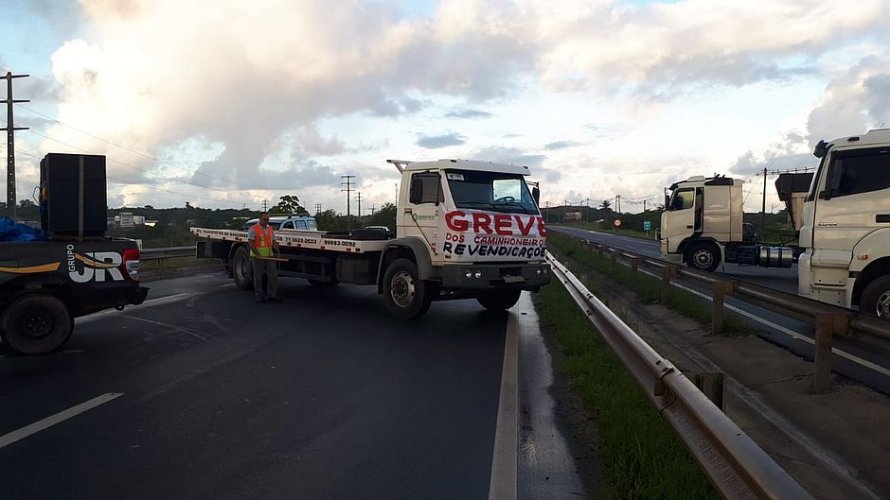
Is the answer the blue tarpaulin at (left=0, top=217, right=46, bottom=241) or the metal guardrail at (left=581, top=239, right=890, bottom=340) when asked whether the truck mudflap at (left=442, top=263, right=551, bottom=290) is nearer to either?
the metal guardrail at (left=581, top=239, right=890, bottom=340)

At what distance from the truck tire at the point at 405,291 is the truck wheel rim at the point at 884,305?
6.39 meters

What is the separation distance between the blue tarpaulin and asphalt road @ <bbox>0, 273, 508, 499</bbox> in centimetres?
150

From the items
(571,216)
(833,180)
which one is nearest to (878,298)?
(833,180)

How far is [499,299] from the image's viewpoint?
40.0 ft

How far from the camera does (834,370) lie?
7.00 metres

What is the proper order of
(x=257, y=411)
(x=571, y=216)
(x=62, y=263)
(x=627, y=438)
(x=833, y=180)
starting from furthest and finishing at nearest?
(x=571, y=216) → (x=833, y=180) → (x=62, y=263) → (x=257, y=411) → (x=627, y=438)

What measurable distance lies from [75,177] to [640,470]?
312 inches

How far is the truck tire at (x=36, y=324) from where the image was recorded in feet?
25.4

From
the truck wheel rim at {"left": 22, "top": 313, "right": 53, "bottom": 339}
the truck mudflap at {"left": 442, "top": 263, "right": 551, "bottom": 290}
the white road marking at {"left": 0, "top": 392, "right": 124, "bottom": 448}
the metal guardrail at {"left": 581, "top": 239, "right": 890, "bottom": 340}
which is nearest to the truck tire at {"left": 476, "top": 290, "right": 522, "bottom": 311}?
the truck mudflap at {"left": 442, "top": 263, "right": 551, "bottom": 290}

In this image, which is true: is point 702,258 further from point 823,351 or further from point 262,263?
point 823,351

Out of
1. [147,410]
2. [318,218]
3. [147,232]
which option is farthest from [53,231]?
[147,232]

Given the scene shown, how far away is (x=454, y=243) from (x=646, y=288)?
5687mm

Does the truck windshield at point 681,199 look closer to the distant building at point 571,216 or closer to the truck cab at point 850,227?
the truck cab at point 850,227

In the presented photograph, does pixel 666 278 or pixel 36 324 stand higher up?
pixel 666 278
